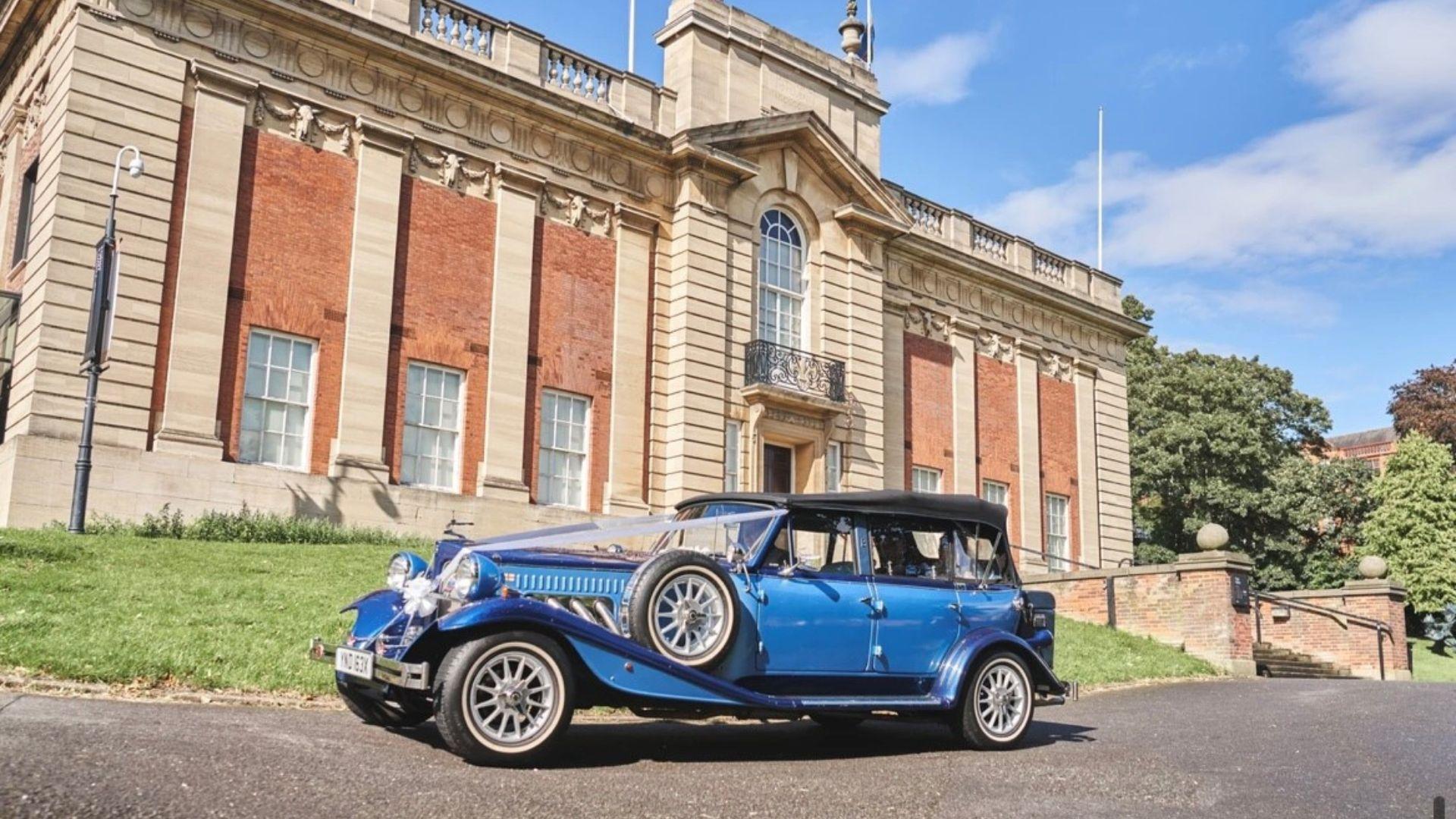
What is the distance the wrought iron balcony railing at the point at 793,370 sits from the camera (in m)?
22.6

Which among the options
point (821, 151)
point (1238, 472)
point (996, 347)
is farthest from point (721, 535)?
point (1238, 472)

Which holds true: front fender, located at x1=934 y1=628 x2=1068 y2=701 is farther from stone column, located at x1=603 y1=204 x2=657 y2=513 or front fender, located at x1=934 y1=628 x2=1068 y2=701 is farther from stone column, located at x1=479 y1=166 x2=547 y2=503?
stone column, located at x1=603 y1=204 x2=657 y2=513

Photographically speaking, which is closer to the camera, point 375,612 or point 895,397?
point 375,612

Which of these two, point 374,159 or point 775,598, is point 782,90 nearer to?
point 374,159

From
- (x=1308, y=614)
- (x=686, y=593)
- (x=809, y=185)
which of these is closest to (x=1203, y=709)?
(x=686, y=593)

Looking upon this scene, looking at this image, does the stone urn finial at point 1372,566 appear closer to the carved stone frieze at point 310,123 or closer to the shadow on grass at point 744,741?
the shadow on grass at point 744,741

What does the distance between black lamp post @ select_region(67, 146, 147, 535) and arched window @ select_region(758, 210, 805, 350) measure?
11845 millimetres

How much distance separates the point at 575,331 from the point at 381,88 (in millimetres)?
4943

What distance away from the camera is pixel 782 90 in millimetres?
24578

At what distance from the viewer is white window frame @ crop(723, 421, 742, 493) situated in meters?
22.1

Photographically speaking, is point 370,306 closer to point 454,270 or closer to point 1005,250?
point 454,270

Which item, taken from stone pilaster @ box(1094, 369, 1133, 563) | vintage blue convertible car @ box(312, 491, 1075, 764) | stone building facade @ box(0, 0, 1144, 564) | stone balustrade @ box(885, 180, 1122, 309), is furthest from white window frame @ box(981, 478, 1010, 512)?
vintage blue convertible car @ box(312, 491, 1075, 764)

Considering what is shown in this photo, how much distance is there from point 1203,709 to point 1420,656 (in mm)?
18254

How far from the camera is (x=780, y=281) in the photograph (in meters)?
24.0
